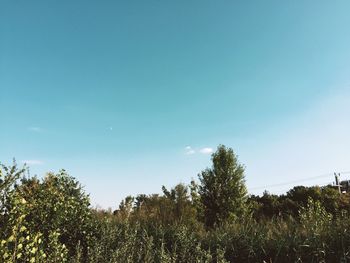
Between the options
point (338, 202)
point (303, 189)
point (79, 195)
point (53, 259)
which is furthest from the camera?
point (303, 189)

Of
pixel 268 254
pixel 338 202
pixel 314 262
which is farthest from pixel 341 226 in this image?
pixel 338 202

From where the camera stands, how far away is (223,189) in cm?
1805

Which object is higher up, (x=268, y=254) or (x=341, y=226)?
(x=341, y=226)

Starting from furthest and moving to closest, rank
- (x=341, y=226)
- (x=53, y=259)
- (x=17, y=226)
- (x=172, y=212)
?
(x=172, y=212), (x=341, y=226), (x=53, y=259), (x=17, y=226)

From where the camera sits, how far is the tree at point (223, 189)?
1769 cm

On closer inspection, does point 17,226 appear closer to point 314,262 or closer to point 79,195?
point 314,262

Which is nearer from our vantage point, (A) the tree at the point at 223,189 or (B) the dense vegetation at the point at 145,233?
(B) the dense vegetation at the point at 145,233

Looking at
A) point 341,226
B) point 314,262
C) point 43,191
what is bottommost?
point 314,262

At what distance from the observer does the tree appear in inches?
696

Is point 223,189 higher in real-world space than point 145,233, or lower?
higher

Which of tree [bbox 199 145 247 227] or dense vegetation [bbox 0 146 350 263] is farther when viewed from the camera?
tree [bbox 199 145 247 227]

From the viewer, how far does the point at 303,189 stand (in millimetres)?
24547

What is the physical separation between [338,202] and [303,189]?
14.1 ft

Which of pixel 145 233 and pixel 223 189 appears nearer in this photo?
pixel 145 233
